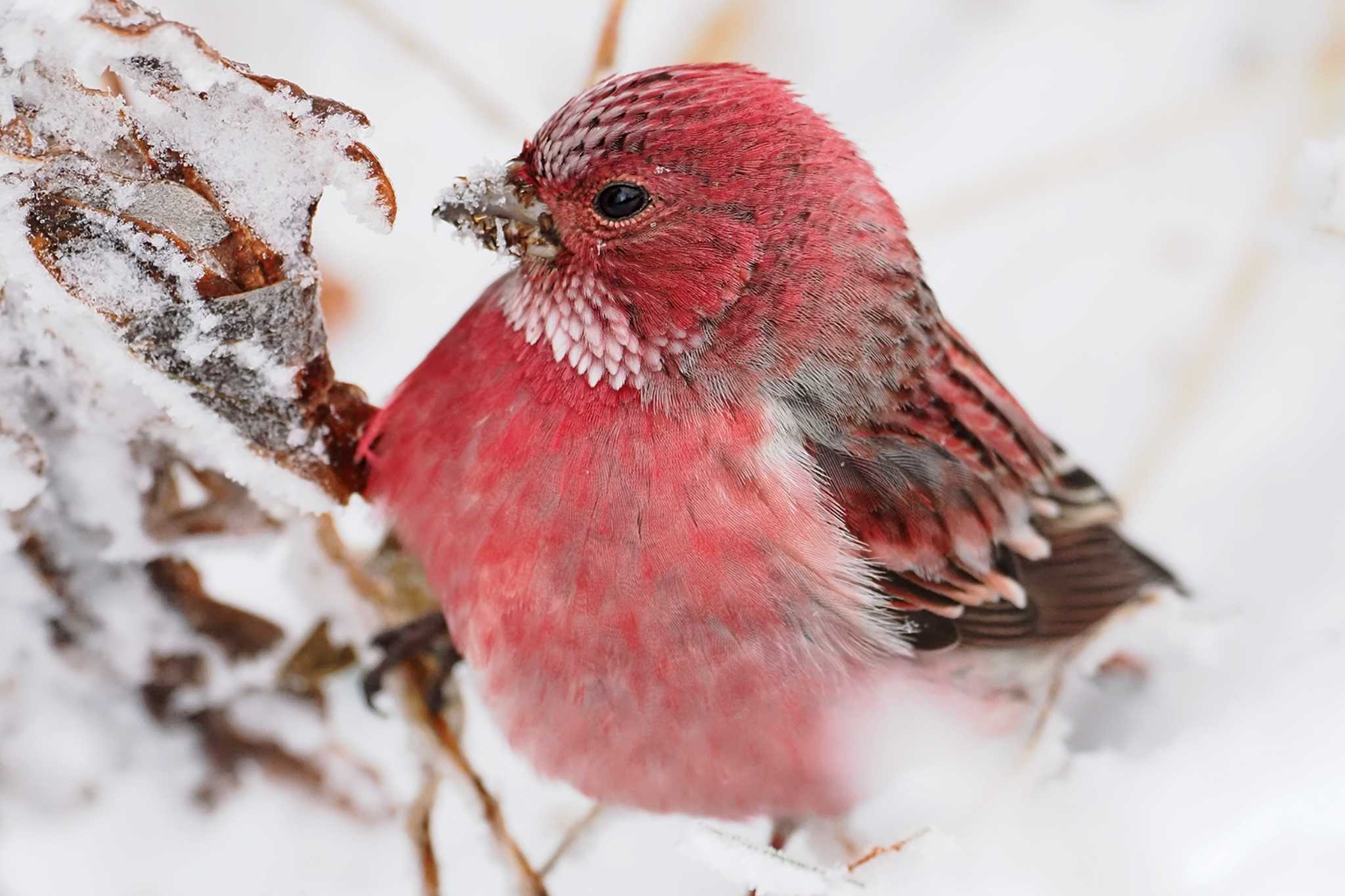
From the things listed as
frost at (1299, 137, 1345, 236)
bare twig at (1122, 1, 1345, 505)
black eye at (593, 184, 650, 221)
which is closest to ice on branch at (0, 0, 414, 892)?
black eye at (593, 184, 650, 221)

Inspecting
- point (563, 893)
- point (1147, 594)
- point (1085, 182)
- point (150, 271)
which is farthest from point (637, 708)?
A: point (1085, 182)

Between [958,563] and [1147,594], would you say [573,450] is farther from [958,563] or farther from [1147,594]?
[1147,594]

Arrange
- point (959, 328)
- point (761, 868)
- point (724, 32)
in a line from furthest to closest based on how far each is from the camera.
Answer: point (959, 328)
point (724, 32)
point (761, 868)

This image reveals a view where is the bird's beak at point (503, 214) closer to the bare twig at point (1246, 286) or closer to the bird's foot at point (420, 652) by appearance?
the bird's foot at point (420, 652)

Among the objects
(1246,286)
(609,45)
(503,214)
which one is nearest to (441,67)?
(609,45)

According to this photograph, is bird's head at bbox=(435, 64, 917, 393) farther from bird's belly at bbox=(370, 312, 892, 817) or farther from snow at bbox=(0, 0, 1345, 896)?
snow at bbox=(0, 0, 1345, 896)

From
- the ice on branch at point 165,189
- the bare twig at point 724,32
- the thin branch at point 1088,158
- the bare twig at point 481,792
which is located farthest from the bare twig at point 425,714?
the thin branch at point 1088,158

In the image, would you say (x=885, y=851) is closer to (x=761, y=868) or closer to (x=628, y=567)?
(x=761, y=868)
